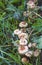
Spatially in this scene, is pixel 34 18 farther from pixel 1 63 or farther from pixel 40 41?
pixel 1 63

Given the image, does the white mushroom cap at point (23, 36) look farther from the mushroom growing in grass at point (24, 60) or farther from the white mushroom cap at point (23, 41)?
the mushroom growing in grass at point (24, 60)

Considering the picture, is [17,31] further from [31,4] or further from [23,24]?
[31,4]

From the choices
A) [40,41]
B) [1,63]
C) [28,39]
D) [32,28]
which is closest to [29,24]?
[32,28]

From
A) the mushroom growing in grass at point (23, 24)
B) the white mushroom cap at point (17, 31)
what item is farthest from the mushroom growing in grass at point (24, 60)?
the mushroom growing in grass at point (23, 24)

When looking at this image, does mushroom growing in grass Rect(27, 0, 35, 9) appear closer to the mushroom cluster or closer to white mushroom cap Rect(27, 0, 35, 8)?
white mushroom cap Rect(27, 0, 35, 8)

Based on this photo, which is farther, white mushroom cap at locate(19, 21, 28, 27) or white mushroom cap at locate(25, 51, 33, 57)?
white mushroom cap at locate(19, 21, 28, 27)

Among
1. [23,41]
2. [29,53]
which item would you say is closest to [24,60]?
[29,53]

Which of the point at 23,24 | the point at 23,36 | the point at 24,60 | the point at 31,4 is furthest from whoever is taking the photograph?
the point at 31,4

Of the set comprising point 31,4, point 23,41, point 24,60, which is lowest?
point 24,60

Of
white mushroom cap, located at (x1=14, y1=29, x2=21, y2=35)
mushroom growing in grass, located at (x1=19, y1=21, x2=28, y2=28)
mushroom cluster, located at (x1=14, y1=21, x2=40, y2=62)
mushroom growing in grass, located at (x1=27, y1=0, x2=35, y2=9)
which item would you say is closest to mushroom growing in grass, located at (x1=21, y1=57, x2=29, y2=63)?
mushroom cluster, located at (x1=14, y1=21, x2=40, y2=62)

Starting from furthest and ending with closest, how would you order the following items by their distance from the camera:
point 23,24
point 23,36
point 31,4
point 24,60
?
1. point 31,4
2. point 23,24
3. point 23,36
4. point 24,60

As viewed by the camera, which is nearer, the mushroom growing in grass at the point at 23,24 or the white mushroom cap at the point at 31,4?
the mushroom growing in grass at the point at 23,24
